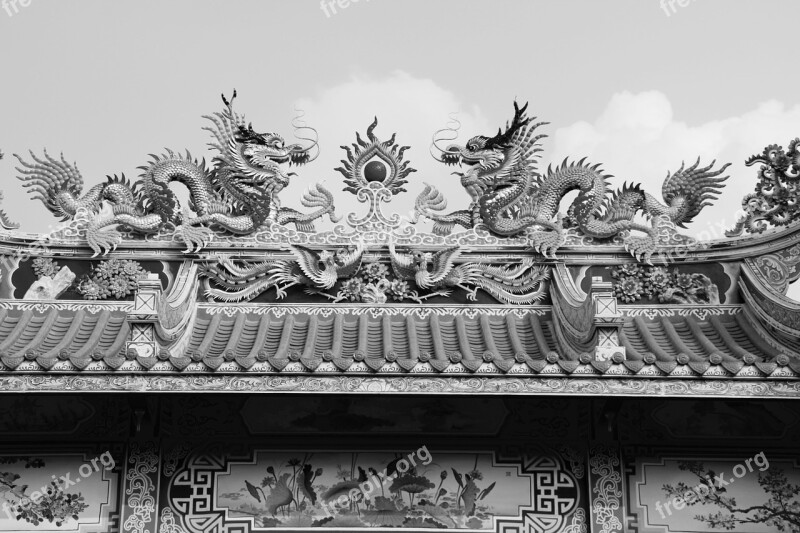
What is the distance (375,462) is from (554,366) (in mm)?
1933

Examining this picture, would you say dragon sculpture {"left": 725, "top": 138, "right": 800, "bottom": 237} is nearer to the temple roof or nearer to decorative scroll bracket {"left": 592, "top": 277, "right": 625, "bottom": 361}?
the temple roof

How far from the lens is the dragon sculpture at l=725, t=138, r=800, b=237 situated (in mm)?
11008

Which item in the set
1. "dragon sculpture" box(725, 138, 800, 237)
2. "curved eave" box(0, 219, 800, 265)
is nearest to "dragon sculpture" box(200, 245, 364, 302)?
"curved eave" box(0, 219, 800, 265)

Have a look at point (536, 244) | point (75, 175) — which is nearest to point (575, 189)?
point (536, 244)

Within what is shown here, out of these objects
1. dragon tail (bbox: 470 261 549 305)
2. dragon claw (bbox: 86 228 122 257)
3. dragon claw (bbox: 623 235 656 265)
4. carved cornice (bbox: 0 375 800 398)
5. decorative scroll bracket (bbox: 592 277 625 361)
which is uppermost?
dragon claw (bbox: 86 228 122 257)

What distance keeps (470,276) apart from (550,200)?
3.88 feet

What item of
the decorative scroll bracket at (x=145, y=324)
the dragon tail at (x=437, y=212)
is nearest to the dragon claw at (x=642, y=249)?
the dragon tail at (x=437, y=212)

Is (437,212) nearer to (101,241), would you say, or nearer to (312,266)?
(312,266)

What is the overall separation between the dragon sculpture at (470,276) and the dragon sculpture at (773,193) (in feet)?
6.67

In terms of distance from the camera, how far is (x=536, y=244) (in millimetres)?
11156

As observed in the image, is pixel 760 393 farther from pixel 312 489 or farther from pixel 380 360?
pixel 312 489

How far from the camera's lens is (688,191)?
1142cm

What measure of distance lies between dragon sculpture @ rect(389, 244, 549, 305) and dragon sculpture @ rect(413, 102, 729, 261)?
35 centimetres

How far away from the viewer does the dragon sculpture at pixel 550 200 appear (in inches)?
443
